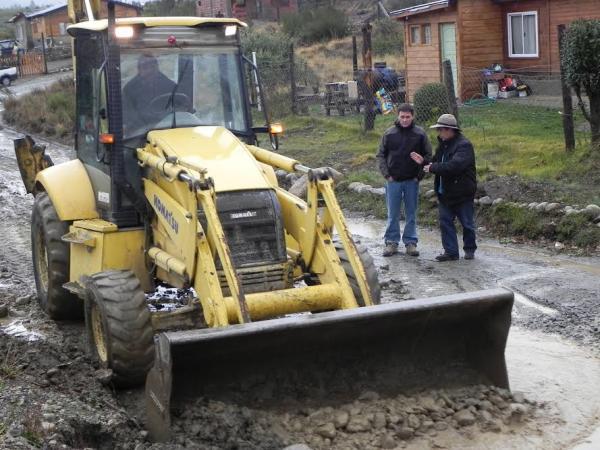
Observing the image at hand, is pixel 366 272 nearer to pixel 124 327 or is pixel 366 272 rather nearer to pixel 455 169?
pixel 124 327

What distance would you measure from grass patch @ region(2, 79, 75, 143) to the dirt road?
673 inches

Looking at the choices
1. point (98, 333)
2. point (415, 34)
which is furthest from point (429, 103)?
point (98, 333)

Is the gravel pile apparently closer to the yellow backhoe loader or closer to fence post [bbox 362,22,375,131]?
the yellow backhoe loader

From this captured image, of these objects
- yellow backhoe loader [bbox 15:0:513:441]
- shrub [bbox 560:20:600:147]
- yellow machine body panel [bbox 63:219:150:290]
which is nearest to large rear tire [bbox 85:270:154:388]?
yellow backhoe loader [bbox 15:0:513:441]

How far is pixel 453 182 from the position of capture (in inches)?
446

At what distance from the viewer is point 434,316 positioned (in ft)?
22.2

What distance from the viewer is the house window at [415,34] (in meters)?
29.5

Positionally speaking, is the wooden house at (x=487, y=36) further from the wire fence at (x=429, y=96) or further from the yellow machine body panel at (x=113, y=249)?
the yellow machine body panel at (x=113, y=249)

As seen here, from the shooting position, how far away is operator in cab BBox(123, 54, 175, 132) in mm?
8500

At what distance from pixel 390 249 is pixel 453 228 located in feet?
2.99

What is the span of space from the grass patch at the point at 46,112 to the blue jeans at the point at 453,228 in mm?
15878

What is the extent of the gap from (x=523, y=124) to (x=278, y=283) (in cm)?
1380

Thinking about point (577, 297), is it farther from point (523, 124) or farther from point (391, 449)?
point (523, 124)

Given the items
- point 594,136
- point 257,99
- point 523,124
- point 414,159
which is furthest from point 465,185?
point 523,124
